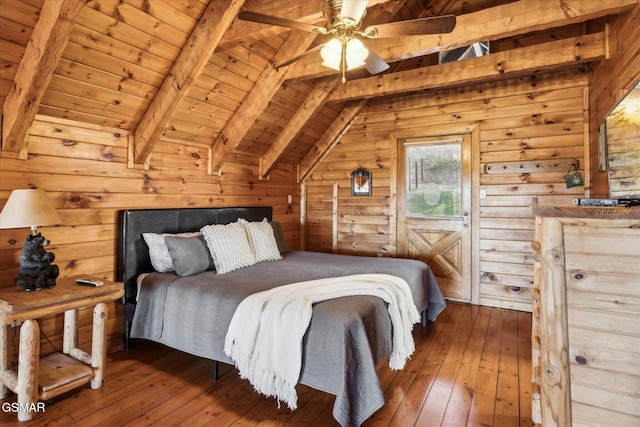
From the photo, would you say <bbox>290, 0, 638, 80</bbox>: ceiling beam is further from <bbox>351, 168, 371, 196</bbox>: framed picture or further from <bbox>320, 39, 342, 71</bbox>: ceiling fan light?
<bbox>351, 168, 371, 196</bbox>: framed picture

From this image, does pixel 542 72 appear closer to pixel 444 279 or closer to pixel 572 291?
pixel 444 279

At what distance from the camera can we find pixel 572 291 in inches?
50.9

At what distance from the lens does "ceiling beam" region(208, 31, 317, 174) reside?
126 inches

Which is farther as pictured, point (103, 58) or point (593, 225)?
point (103, 58)

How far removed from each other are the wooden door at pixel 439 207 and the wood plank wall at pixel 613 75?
1187mm

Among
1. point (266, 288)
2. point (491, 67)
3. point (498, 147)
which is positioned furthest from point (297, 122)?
point (266, 288)

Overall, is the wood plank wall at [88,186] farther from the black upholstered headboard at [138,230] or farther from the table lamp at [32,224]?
the table lamp at [32,224]

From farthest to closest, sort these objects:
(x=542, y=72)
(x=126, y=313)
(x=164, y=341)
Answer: (x=542, y=72), (x=126, y=313), (x=164, y=341)

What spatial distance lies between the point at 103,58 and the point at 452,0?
366cm

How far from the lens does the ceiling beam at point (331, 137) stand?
4801 mm

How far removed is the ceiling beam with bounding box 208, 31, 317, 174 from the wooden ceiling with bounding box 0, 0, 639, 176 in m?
0.01

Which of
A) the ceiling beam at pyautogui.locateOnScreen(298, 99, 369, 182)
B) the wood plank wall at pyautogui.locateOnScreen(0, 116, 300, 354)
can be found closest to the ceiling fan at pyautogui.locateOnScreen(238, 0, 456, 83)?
the wood plank wall at pyautogui.locateOnScreen(0, 116, 300, 354)

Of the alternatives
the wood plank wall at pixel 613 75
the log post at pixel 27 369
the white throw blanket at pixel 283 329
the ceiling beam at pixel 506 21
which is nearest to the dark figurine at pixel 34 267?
the log post at pixel 27 369

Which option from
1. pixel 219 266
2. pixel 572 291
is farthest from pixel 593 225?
pixel 219 266
